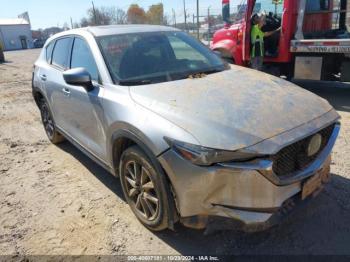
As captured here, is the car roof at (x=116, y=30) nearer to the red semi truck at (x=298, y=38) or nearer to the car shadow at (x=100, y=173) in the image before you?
the car shadow at (x=100, y=173)

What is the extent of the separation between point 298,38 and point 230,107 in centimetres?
547

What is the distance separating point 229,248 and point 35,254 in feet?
5.54

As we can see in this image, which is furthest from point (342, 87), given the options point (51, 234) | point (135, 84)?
point (51, 234)

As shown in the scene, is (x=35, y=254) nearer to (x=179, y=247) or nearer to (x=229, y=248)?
(x=179, y=247)

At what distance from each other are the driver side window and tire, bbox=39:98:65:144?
140 cm

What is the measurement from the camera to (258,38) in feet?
25.0

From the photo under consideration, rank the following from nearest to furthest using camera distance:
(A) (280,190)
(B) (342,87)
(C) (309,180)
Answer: (A) (280,190) < (C) (309,180) < (B) (342,87)

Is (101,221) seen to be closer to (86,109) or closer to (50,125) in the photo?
(86,109)

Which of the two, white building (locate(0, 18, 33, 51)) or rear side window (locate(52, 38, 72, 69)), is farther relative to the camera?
white building (locate(0, 18, 33, 51))

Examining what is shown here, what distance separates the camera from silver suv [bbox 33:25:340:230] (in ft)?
7.67

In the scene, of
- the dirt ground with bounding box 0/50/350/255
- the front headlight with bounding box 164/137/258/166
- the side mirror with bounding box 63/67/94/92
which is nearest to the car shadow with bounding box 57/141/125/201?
the dirt ground with bounding box 0/50/350/255

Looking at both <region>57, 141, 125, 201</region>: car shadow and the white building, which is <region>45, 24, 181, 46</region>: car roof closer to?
<region>57, 141, 125, 201</region>: car shadow

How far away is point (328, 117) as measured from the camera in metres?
2.83

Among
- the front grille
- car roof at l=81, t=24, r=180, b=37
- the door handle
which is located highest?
car roof at l=81, t=24, r=180, b=37
